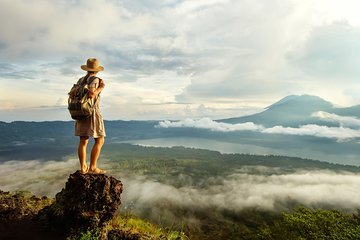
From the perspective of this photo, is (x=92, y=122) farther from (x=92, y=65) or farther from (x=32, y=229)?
(x=32, y=229)

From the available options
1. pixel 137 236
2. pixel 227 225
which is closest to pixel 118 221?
pixel 137 236

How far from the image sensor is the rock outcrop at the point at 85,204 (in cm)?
940

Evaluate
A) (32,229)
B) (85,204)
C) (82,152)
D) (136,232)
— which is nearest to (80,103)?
(82,152)

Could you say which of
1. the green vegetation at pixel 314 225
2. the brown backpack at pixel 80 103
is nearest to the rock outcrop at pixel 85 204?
the brown backpack at pixel 80 103

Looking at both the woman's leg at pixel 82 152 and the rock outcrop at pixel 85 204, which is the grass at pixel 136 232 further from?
the woman's leg at pixel 82 152

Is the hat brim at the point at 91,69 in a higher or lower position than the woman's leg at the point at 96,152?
higher

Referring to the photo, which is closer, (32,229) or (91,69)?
(32,229)

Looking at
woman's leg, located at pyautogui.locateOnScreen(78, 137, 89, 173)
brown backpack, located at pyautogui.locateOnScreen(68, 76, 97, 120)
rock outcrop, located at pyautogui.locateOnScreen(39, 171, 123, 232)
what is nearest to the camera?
brown backpack, located at pyautogui.locateOnScreen(68, 76, 97, 120)

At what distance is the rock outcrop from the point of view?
30.8ft

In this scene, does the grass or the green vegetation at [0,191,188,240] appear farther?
the grass

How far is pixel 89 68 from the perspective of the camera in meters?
9.77

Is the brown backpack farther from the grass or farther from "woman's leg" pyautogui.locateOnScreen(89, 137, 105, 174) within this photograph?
the grass

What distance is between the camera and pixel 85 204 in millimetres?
9477

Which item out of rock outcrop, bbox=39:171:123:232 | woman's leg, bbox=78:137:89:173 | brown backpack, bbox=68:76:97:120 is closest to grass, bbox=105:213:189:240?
rock outcrop, bbox=39:171:123:232
